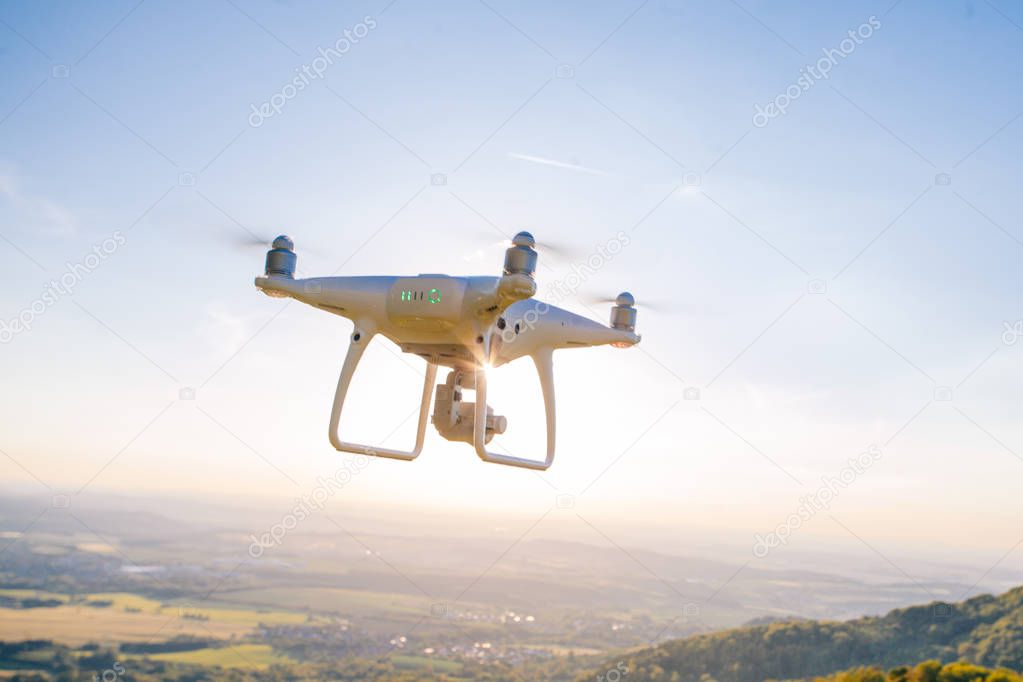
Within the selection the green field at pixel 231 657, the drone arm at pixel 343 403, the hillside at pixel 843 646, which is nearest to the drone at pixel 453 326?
the drone arm at pixel 343 403

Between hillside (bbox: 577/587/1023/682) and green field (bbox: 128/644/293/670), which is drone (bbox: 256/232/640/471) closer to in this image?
hillside (bbox: 577/587/1023/682)

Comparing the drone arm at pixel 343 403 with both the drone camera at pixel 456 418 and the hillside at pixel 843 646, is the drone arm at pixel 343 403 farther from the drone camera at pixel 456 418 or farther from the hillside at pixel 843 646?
the hillside at pixel 843 646

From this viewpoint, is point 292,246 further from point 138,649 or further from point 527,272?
point 138,649

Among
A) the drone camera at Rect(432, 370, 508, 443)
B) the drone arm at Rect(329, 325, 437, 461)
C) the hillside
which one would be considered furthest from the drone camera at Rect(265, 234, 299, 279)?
the hillside

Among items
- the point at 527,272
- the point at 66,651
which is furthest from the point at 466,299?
the point at 66,651

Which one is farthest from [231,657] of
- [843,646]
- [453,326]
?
[453,326]

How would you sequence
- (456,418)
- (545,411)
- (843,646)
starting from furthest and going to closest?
(843,646) → (545,411) → (456,418)

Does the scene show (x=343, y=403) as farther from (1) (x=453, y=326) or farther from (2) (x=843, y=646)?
(2) (x=843, y=646)
